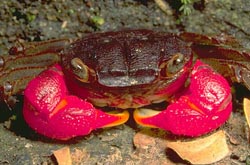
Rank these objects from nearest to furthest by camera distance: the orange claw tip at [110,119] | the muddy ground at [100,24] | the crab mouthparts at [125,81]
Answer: the crab mouthparts at [125,81]
the orange claw tip at [110,119]
the muddy ground at [100,24]

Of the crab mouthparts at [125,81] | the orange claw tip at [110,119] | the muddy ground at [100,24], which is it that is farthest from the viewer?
the muddy ground at [100,24]

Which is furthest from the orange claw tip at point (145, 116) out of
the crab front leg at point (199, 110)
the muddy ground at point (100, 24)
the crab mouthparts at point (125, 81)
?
the crab mouthparts at point (125, 81)

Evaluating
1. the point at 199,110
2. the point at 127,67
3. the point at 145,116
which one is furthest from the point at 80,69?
the point at 199,110

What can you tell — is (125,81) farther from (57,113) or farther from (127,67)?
(57,113)

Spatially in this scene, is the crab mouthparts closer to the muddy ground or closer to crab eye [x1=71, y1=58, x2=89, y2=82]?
crab eye [x1=71, y1=58, x2=89, y2=82]

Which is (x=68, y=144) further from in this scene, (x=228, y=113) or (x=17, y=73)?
(x=228, y=113)

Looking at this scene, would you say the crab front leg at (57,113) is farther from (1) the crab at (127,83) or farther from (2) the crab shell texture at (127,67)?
(2) the crab shell texture at (127,67)

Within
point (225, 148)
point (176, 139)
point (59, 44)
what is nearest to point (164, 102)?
point (176, 139)
